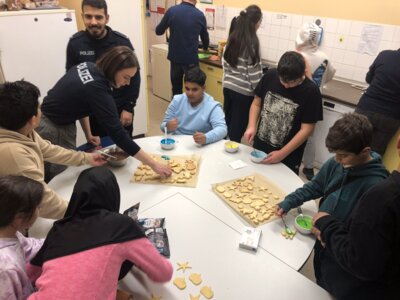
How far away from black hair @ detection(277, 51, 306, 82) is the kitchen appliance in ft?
4.06

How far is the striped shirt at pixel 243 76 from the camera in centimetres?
277

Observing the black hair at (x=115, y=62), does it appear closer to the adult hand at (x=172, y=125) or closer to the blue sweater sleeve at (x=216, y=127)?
the adult hand at (x=172, y=125)

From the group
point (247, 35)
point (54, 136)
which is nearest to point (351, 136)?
point (54, 136)

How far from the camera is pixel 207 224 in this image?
1.39 m

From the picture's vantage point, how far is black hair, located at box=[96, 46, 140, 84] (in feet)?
5.53

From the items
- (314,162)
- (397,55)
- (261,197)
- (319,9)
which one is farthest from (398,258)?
(319,9)

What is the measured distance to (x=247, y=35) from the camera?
8.72 ft

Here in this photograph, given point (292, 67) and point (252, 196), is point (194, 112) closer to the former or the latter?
point (292, 67)

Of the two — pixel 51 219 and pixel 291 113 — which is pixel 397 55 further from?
pixel 51 219

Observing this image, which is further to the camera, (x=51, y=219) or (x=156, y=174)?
(x=156, y=174)

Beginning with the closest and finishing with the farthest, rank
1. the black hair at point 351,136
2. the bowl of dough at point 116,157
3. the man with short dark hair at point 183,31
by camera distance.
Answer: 1. the black hair at point 351,136
2. the bowl of dough at point 116,157
3. the man with short dark hair at point 183,31

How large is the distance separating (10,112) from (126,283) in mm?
826

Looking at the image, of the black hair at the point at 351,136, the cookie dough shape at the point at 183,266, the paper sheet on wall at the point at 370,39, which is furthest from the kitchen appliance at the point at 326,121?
the cookie dough shape at the point at 183,266

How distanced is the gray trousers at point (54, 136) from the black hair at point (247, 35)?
1.52 metres
